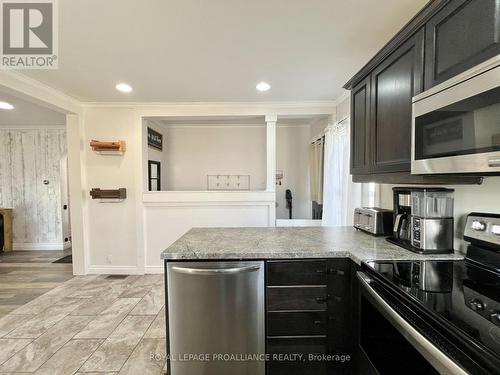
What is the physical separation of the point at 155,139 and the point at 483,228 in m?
4.22

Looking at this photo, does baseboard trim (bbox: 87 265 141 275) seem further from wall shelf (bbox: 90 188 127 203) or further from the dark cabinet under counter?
the dark cabinet under counter

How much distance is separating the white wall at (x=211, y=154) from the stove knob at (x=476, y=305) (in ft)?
13.0

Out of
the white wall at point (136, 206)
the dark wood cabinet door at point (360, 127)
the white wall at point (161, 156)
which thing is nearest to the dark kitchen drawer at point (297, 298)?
the dark wood cabinet door at point (360, 127)

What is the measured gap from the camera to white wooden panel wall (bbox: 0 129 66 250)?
5.00m

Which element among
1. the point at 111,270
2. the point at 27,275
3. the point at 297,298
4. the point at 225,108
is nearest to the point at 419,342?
the point at 297,298

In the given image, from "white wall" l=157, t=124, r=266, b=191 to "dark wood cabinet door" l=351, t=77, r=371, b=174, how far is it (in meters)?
2.78

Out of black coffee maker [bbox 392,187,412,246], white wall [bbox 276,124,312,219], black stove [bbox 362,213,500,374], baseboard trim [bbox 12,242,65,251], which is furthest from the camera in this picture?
baseboard trim [bbox 12,242,65,251]

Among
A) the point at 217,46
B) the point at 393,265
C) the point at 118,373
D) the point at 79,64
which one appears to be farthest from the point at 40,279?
the point at 393,265

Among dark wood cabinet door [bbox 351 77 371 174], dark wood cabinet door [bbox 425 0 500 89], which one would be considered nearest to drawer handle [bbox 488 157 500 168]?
dark wood cabinet door [bbox 425 0 500 89]

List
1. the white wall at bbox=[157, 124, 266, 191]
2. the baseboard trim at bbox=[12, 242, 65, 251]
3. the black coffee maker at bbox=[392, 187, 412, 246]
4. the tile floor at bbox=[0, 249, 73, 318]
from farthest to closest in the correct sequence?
the baseboard trim at bbox=[12, 242, 65, 251] → the white wall at bbox=[157, 124, 266, 191] → the tile floor at bbox=[0, 249, 73, 318] → the black coffee maker at bbox=[392, 187, 412, 246]

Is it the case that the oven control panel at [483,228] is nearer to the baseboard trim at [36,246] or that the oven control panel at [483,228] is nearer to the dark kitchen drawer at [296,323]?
the dark kitchen drawer at [296,323]

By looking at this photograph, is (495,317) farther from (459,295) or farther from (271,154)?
(271,154)

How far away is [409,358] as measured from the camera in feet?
3.04

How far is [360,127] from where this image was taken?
199 centimetres
